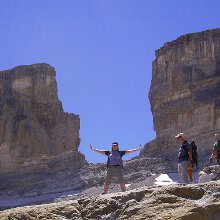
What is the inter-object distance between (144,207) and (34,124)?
52.7m

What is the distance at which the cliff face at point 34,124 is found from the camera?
54.1 m

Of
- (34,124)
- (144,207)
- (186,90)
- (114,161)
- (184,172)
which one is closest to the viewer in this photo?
(144,207)

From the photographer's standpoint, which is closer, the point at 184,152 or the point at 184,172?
the point at 184,172

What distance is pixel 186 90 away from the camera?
49188mm

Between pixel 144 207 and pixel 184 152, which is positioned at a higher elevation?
pixel 184 152

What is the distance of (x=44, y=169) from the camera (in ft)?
174

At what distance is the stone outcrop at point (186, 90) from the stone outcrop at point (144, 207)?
38.6 metres

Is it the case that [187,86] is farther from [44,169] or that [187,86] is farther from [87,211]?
[87,211]

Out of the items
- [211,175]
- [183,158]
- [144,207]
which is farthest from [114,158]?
[144,207]

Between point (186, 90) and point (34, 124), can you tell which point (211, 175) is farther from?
point (34, 124)

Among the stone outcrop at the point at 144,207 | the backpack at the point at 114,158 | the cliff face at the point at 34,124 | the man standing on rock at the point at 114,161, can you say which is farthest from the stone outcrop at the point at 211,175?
the cliff face at the point at 34,124

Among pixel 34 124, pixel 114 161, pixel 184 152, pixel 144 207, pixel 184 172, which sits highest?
pixel 34 124

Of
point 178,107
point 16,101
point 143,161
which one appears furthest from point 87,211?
point 16,101

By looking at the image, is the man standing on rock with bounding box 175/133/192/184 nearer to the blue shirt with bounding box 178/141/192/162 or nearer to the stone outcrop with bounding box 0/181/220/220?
the blue shirt with bounding box 178/141/192/162
